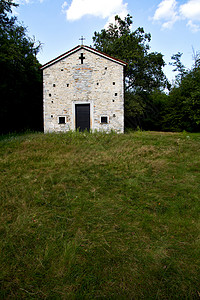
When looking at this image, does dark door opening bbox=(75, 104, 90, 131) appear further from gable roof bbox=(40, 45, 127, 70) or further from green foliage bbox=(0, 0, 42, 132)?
Result: green foliage bbox=(0, 0, 42, 132)

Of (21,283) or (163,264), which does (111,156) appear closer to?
(163,264)

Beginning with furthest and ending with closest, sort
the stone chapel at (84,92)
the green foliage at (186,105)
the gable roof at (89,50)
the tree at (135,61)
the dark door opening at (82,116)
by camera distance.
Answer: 1. the tree at (135,61)
2. the green foliage at (186,105)
3. the dark door opening at (82,116)
4. the stone chapel at (84,92)
5. the gable roof at (89,50)

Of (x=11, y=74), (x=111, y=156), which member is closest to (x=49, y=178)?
(x=111, y=156)

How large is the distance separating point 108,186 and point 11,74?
47.6 ft

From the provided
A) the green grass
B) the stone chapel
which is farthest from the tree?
the green grass

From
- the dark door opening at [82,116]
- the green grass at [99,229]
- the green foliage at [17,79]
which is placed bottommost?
the green grass at [99,229]

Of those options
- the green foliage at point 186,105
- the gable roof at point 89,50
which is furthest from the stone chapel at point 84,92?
the green foliage at point 186,105

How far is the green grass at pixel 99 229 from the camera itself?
254 centimetres

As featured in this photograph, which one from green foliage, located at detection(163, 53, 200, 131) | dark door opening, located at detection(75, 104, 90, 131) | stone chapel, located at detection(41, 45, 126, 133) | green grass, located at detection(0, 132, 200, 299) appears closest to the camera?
green grass, located at detection(0, 132, 200, 299)

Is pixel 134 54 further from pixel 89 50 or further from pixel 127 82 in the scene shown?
pixel 89 50

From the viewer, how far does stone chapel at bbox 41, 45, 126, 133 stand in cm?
1315

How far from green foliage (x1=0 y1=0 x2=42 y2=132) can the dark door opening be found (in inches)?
220

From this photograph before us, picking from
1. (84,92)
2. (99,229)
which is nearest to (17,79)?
(84,92)

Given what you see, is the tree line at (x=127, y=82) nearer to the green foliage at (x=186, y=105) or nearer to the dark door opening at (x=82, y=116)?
the green foliage at (x=186, y=105)
